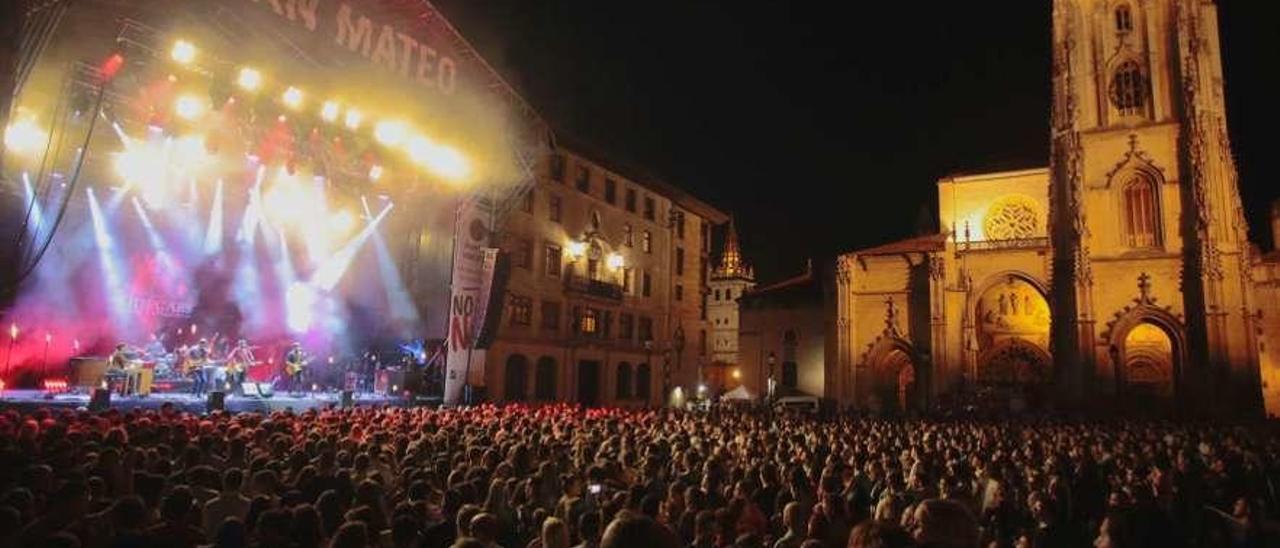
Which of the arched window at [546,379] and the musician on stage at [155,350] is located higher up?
the musician on stage at [155,350]

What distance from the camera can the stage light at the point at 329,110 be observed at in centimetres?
2277

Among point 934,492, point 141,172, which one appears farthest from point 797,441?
point 141,172

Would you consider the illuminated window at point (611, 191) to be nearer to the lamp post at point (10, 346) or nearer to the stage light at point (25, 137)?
the stage light at point (25, 137)

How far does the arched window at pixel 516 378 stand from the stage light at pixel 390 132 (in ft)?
47.8

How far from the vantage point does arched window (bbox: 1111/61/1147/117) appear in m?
39.6

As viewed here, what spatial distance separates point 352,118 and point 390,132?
1.46 meters

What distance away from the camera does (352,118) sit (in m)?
23.6

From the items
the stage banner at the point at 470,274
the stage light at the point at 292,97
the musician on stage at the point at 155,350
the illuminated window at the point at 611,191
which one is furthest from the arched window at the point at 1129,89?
the musician on stage at the point at 155,350

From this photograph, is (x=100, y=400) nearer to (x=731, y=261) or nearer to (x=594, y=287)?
(x=594, y=287)

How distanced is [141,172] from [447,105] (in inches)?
511

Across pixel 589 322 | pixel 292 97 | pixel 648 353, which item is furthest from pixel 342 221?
pixel 648 353

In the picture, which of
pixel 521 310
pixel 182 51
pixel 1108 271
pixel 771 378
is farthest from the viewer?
pixel 771 378

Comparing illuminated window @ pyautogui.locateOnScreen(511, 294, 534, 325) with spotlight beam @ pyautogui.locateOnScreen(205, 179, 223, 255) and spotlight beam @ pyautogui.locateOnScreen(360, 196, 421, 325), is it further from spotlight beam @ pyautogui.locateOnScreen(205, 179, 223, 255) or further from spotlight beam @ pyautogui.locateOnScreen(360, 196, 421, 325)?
spotlight beam @ pyautogui.locateOnScreen(205, 179, 223, 255)

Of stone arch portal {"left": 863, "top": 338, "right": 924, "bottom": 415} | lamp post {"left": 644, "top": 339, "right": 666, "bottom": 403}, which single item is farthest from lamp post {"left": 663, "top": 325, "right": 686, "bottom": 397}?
stone arch portal {"left": 863, "top": 338, "right": 924, "bottom": 415}
